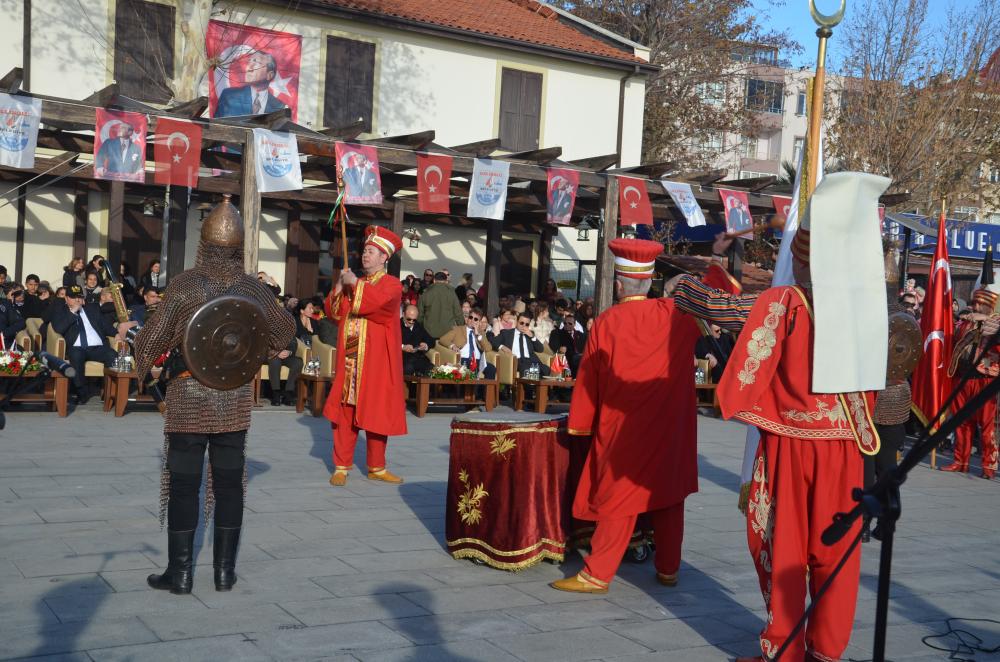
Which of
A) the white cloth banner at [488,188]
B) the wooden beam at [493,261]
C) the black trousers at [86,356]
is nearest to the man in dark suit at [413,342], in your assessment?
the white cloth banner at [488,188]

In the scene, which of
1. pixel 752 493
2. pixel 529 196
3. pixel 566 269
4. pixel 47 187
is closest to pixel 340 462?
pixel 752 493

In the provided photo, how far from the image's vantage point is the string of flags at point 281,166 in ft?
38.3

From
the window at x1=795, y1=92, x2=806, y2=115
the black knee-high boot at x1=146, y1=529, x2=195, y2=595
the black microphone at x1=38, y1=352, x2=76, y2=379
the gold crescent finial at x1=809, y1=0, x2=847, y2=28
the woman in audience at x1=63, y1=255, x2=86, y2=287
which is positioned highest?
the window at x1=795, y1=92, x2=806, y2=115

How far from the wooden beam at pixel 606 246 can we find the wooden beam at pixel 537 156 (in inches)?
42.9

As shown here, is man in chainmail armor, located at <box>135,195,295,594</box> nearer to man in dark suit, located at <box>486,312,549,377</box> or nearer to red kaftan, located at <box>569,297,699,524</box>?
red kaftan, located at <box>569,297,699,524</box>

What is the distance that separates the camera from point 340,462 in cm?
837

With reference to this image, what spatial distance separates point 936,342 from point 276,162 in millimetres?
7802

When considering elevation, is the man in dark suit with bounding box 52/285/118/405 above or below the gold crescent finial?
below

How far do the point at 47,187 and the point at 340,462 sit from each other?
461 inches

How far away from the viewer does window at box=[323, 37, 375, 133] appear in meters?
20.3

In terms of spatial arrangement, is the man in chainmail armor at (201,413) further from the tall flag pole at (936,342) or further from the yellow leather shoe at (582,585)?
the tall flag pole at (936,342)

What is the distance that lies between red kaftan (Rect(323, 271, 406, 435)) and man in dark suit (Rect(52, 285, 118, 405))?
5.25 metres

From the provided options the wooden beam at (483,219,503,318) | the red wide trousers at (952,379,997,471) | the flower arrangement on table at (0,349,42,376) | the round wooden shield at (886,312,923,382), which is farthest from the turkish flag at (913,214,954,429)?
the wooden beam at (483,219,503,318)

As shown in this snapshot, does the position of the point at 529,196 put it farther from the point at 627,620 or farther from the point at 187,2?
the point at 627,620
